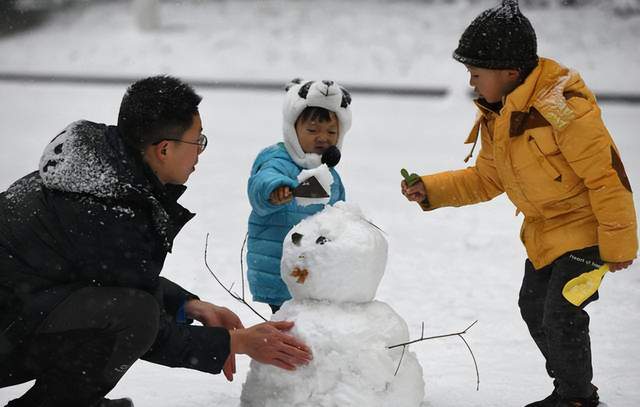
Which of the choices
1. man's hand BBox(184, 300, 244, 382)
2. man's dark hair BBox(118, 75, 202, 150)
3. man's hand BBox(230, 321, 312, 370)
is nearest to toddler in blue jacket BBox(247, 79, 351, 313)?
man's hand BBox(184, 300, 244, 382)

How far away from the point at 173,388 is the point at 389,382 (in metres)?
1.04

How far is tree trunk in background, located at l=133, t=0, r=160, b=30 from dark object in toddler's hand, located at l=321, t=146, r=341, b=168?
39.3ft

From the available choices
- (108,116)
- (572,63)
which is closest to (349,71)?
(572,63)

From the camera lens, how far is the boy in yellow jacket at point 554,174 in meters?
2.92

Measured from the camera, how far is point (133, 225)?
2.72 metres

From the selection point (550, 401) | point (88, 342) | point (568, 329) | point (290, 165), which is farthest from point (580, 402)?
point (88, 342)

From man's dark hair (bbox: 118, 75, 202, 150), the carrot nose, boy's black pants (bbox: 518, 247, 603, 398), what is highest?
man's dark hair (bbox: 118, 75, 202, 150)

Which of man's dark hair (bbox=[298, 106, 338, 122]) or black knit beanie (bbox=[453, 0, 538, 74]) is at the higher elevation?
black knit beanie (bbox=[453, 0, 538, 74])

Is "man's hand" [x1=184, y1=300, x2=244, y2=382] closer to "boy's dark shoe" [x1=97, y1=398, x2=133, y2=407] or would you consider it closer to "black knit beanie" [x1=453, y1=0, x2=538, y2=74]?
"boy's dark shoe" [x1=97, y1=398, x2=133, y2=407]

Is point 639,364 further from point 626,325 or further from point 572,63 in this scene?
point 572,63

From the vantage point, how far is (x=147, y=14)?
48.8 feet

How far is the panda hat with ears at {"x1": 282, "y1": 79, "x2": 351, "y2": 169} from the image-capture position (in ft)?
11.7

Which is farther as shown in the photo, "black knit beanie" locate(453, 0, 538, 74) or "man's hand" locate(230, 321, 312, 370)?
"black knit beanie" locate(453, 0, 538, 74)

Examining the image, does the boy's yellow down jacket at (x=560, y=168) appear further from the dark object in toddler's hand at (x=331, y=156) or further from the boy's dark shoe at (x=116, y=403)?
the boy's dark shoe at (x=116, y=403)
